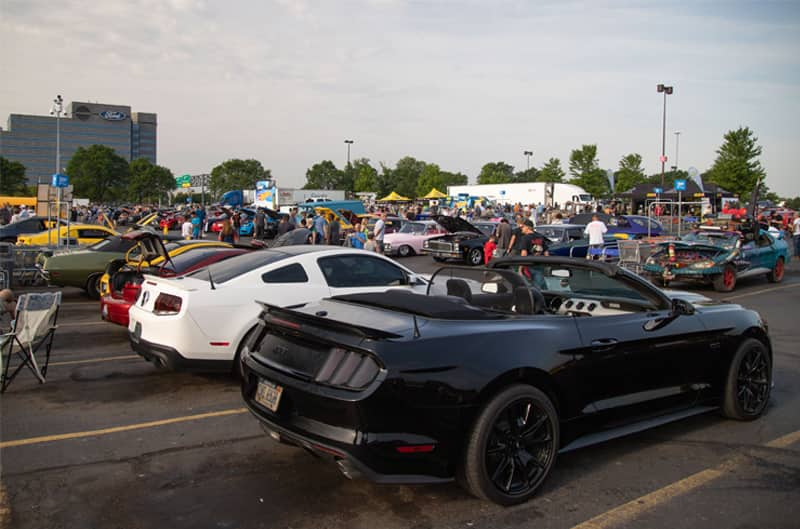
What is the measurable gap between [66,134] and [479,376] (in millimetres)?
198165

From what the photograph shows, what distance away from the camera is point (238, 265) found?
279 inches

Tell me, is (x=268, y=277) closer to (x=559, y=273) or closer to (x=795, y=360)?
(x=559, y=273)

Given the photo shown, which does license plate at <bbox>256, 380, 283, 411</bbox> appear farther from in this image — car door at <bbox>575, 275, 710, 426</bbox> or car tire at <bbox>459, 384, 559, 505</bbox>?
car door at <bbox>575, 275, 710, 426</bbox>

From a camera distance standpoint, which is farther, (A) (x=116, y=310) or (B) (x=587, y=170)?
(B) (x=587, y=170)

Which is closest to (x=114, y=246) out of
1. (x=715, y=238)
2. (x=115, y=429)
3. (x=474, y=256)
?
(x=115, y=429)

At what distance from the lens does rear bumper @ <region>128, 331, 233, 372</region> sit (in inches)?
239

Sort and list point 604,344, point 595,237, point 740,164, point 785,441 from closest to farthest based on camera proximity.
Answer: point 604,344
point 785,441
point 595,237
point 740,164

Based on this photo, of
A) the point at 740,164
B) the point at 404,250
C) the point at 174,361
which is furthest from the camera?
the point at 740,164

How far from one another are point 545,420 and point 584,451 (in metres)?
1.06

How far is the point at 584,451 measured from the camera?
487 centimetres

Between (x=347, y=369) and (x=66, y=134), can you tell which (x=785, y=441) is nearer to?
(x=347, y=369)

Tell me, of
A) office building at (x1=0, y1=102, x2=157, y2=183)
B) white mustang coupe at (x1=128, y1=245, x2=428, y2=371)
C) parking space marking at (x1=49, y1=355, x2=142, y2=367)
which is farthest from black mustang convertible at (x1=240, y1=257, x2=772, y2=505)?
office building at (x1=0, y1=102, x2=157, y2=183)

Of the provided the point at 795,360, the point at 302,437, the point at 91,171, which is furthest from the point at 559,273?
the point at 91,171

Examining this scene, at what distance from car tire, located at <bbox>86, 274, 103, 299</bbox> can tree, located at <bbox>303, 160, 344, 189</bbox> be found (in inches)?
5200
